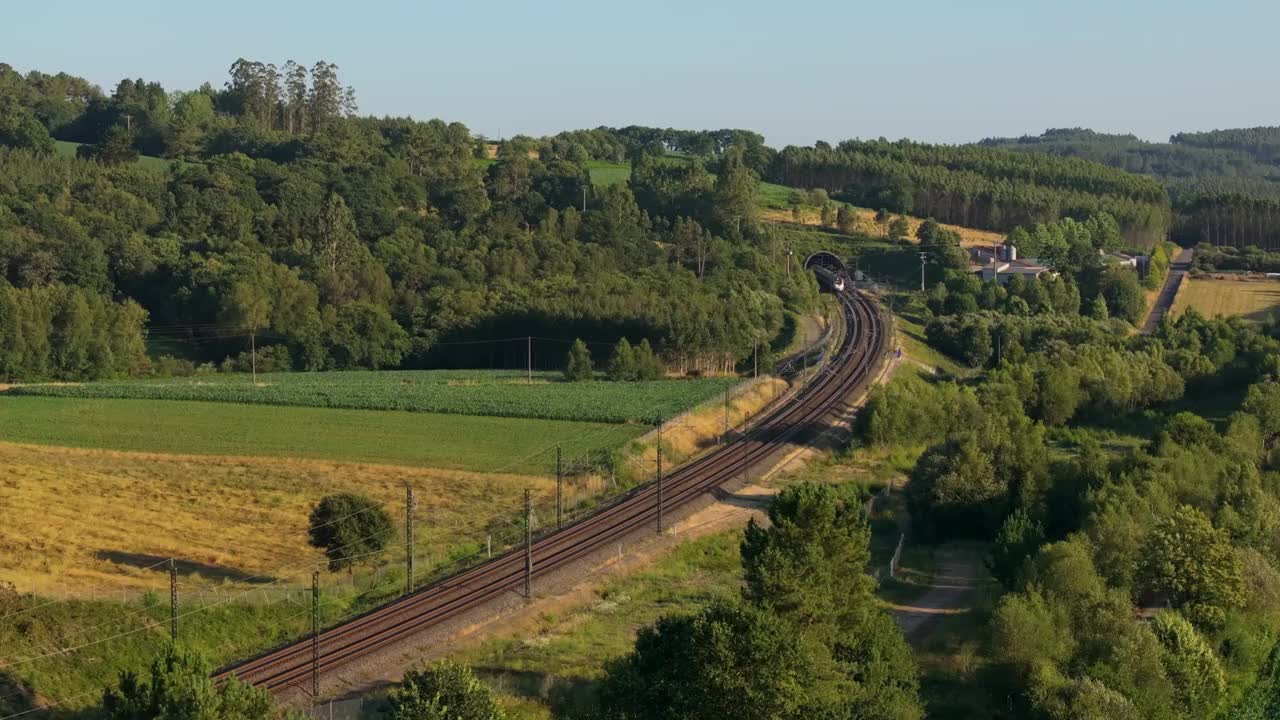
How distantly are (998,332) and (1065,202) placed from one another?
58490mm

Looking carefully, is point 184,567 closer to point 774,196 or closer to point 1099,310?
point 1099,310

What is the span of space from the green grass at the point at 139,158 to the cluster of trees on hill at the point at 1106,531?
90100 mm

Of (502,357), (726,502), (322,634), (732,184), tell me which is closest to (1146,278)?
(732,184)

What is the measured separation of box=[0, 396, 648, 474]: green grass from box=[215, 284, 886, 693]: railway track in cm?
610

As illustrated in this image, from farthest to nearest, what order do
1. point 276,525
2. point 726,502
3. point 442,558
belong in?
point 726,502
point 276,525
point 442,558

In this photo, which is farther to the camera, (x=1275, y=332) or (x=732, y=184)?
(x=732, y=184)

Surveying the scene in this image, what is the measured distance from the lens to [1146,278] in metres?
128

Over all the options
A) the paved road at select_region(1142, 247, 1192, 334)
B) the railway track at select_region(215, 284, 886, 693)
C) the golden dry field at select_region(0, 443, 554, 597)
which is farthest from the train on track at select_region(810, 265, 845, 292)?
the golden dry field at select_region(0, 443, 554, 597)

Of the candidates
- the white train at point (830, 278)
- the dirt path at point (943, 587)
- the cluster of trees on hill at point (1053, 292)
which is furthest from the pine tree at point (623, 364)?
the white train at point (830, 278)

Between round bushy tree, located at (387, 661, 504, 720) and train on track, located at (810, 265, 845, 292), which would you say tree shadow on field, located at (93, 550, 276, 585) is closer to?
round bushy tree, located at (387, 661, 504, 720)

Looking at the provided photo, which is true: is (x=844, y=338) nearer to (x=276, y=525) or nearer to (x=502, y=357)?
(x=502, y=357)

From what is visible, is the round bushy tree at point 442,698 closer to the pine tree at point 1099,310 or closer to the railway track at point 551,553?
the railway track at point 551,553

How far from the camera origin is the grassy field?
384 feet

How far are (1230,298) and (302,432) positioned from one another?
82.1 m
